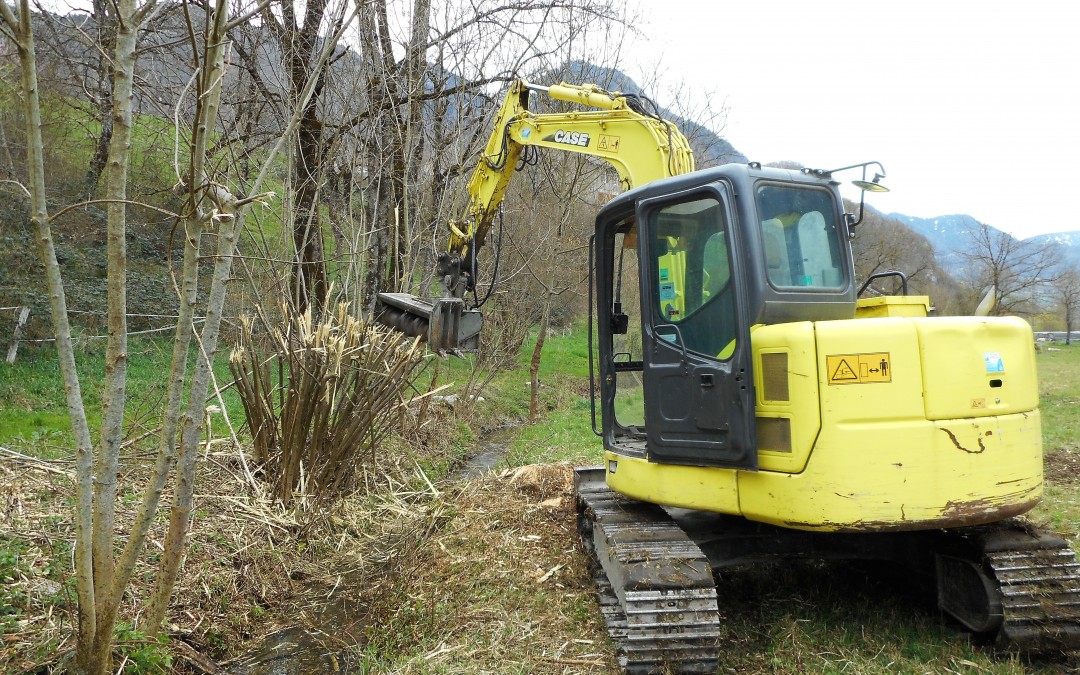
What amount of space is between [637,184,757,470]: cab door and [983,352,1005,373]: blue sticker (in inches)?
43.9

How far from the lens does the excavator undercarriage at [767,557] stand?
3473 millimetres

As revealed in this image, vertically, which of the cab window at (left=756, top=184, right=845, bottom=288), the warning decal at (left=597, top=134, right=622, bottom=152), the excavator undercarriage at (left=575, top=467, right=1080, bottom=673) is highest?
the warning decal at (left=597, top=134, right=622, bottom=152)

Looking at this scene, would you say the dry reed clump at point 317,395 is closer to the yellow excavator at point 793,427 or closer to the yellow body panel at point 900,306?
the yellow excavator at point 793,427

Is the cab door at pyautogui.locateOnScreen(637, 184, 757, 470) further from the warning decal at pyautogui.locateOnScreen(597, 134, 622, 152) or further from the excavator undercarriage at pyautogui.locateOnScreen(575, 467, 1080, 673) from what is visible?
the warning decal at pyautogui.locateOnScreen(597, 134, 622, 152)

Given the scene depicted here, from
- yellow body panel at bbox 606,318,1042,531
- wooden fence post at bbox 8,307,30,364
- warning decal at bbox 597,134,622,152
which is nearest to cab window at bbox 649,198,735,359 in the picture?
yellow body panel at bbox 606,318,1042,531

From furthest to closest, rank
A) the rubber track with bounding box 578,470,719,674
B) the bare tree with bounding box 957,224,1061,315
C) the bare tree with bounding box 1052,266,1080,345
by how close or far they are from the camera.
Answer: the bare tree with bounding box 1052,266,1080,345 → the bare tree with bounding box 957,224,1061,315 → the rubber track with bounding box 578,470,719,674

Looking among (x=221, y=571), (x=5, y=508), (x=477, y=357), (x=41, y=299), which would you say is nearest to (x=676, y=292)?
(x=221, y=571)

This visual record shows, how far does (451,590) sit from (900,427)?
9.59 feet

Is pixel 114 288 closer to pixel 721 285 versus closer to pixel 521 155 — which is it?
pixel 721 285

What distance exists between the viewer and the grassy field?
3.79 m

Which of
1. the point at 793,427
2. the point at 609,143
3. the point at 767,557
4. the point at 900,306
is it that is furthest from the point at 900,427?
the point at 609,143

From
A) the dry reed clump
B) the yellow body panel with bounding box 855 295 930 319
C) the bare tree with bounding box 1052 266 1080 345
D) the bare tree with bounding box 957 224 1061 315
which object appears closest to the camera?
the yellow body panel with bounding box 855 295 930 319

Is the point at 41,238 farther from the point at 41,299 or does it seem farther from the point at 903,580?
the point at 41,299

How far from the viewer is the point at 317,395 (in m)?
6.47
